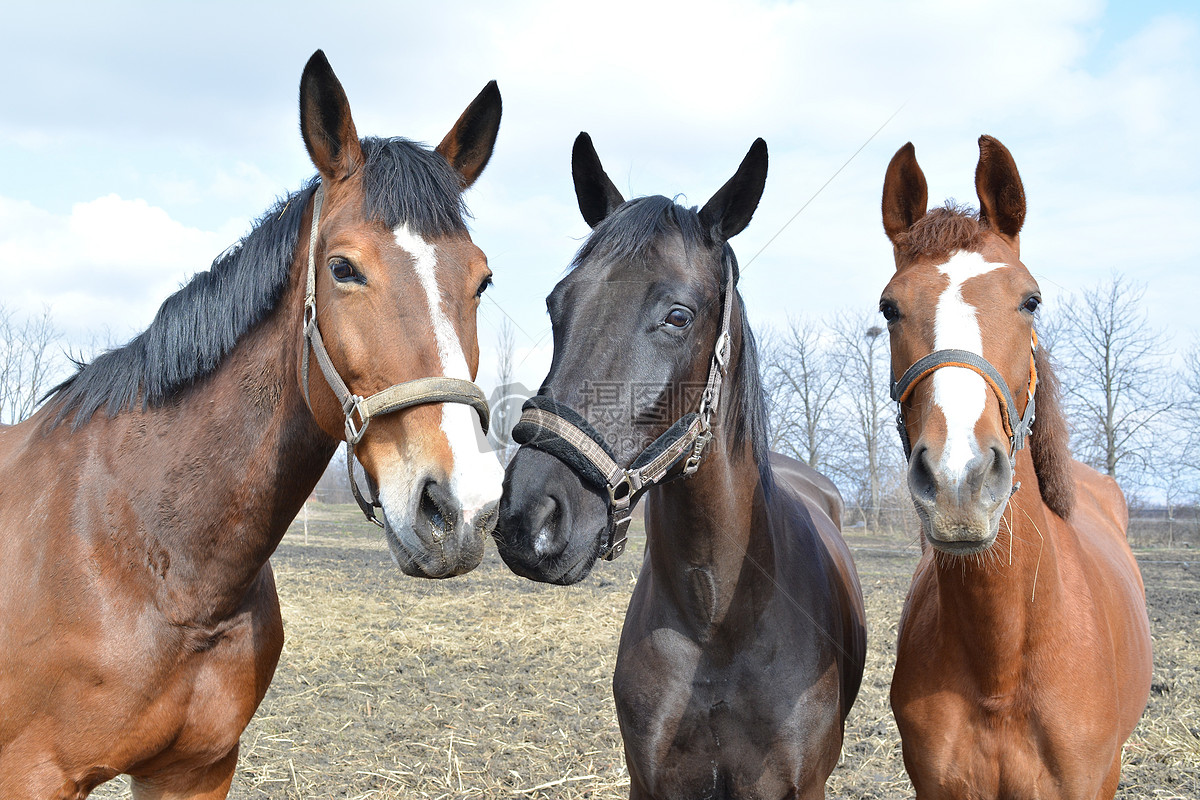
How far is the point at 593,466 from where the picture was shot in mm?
2355

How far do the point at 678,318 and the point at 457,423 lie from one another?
3.18 feet

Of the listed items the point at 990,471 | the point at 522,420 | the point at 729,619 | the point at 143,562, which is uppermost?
the point at 522,420

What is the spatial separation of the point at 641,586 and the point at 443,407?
1719 mm

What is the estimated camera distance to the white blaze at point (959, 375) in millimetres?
2215

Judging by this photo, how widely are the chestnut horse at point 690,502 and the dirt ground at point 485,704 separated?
2.22 meters

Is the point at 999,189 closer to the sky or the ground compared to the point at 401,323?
closer to the sky

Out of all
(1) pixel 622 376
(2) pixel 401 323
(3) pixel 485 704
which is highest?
(2) pixel 401 323

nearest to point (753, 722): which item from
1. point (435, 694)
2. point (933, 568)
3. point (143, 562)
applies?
point (933, 568)

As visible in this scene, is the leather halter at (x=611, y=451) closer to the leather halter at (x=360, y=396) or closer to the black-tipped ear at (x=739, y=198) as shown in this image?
the leather halter at (x=360, y=396)

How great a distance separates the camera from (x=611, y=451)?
2439 mm

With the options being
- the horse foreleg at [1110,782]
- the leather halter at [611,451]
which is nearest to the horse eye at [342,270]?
the leather halter at [611,451]

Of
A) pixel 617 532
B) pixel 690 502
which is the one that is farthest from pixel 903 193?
pixel 617 532

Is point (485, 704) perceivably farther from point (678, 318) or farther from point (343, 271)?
point (343, 271)

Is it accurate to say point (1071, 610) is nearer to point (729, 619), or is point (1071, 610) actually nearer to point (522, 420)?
point (729, 619)
